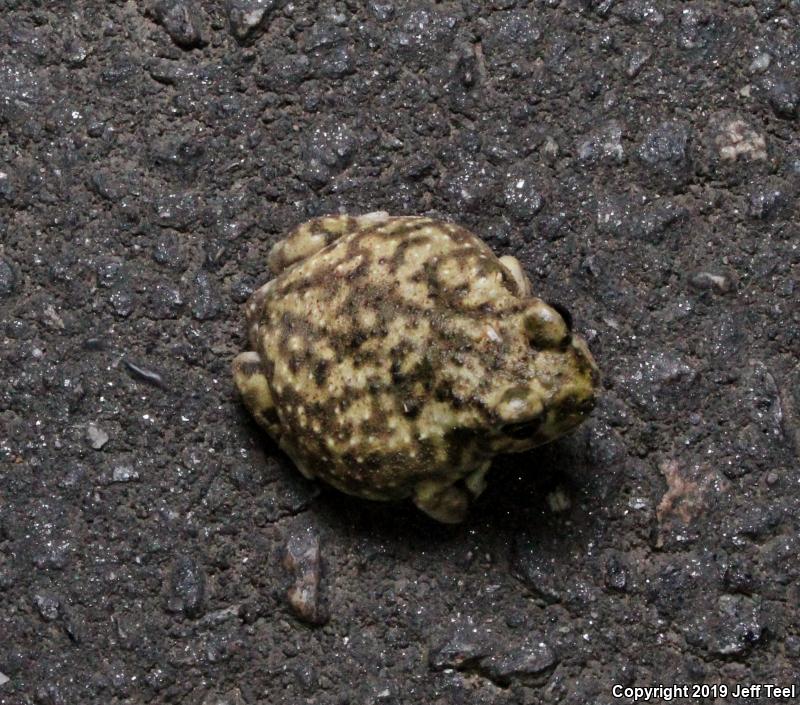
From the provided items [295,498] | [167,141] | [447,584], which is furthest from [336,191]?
[447,584]

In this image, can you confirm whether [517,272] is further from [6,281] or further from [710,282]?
[6,281]

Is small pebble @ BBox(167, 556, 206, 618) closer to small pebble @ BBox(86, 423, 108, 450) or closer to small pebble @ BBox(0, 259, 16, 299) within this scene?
small pebble @ BBox(86, 423, 108, 450)

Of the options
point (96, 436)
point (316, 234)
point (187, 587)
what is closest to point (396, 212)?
point (316, 234)

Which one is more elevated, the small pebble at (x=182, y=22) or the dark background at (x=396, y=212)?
the small pebble at (x=182, y=22)

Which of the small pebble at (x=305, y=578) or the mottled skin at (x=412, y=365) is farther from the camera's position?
the small pebble at (x=305, y=578)

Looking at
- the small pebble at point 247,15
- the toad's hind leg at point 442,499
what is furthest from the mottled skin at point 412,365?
the small pebble at point 247,15

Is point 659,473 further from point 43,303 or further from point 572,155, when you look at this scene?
point 43,303

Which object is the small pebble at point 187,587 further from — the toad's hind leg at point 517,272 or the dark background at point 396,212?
the toad's hind leg at point 517,272
